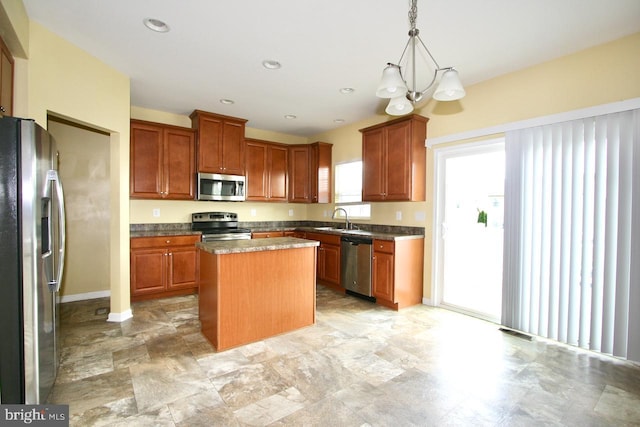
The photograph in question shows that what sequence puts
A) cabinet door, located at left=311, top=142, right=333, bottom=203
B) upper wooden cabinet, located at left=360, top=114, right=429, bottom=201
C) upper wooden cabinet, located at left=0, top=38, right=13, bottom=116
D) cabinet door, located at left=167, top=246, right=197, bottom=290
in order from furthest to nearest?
cabinet door, located at left=311, top=142, right=333, bottom=203, cabinet door, located at left=167, top=246, right=197, bottom=290, upper wooden cabinet, located at left=360, top=114, right=429, bottom=201, upper wooden cabinet, located at left=0, top=38, right=13, bottom=116

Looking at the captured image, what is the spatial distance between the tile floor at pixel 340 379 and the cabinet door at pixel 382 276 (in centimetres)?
58

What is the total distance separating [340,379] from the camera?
7.19 feet

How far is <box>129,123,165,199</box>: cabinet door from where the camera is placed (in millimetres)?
4008

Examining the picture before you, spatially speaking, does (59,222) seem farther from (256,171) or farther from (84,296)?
(256,171)

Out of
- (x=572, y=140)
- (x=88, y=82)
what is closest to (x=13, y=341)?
(x=88, y=82)

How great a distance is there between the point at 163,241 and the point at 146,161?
1.11m

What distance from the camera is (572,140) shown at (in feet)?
8.70

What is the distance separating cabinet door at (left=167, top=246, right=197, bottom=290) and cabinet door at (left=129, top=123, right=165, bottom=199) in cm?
83

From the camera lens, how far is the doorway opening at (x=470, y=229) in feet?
10.9

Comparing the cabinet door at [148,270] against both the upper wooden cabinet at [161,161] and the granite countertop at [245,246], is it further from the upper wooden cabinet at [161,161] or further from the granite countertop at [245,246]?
the granite countertop at [245,246]

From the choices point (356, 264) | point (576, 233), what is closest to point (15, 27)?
point (356, 264)

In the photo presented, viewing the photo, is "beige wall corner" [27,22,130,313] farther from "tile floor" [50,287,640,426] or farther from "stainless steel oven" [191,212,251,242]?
"stainless steel oven" [191,212,251,242]

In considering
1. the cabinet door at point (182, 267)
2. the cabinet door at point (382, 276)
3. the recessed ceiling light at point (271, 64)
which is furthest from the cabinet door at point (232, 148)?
the cabinet door at point (382, 276)

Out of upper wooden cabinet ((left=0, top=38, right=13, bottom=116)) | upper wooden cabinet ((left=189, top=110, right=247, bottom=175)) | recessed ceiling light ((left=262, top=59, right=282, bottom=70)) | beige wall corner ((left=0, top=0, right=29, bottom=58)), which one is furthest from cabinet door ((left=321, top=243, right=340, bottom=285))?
beige wall corner ((left=0, top=0, right=29, bottom=58))
